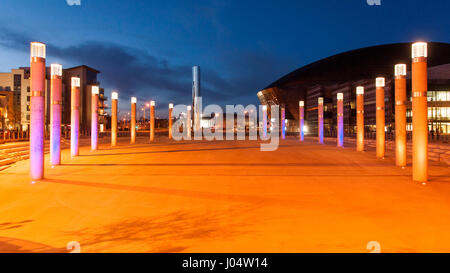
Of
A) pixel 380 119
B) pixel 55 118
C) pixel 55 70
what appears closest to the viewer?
pixel 55 118

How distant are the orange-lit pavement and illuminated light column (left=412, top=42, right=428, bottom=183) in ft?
2.01

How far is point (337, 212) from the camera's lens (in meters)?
5.67

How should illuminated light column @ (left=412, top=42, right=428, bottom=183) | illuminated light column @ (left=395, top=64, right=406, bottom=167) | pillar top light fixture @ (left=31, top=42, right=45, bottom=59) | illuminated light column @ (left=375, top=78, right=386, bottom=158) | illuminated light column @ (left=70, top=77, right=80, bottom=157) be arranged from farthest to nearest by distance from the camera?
illuminated light column @ (left=375, top=78, right=386, bottom=158), illuminated light column @ (left=70, top=77, right=80, bottom=157), illuminated light column @ (left=395, top=64, right=406, bottom=167), pillar top light fixture @ (left=31, top=42, right=45, bottom=59), illuminated light column @ (left=412, top=42, right=428, bottom=183)

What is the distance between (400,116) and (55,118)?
44.3 feet

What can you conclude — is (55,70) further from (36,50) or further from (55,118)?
(36,50)

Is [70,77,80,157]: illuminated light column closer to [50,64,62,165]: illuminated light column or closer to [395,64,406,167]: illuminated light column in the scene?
[50,64,62,165]: illuminated light column

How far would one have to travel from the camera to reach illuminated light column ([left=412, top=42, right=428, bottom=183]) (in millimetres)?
8211

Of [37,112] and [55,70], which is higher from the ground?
[55,70]

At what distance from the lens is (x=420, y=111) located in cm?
826

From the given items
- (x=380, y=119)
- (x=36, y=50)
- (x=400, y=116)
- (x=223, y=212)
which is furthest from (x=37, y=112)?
(x=380, y=119)

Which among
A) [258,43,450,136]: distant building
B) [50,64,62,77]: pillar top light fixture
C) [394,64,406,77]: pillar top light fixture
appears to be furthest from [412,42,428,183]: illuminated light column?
[258,43,450,136]: distant building

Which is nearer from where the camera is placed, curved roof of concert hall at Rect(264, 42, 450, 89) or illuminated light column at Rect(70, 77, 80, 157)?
illuminated light column at Rect(70, 77, 80, 157)
